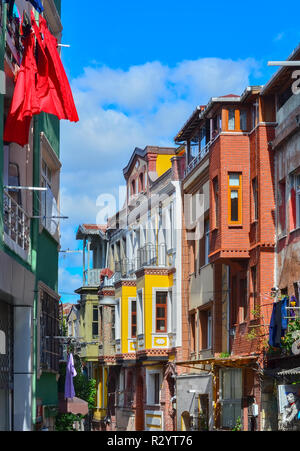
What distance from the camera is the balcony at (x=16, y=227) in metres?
17.8

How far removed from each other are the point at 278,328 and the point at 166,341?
18.5 m

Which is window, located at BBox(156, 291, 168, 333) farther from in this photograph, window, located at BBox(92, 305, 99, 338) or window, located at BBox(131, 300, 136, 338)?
window, located at BBox(92, 305, 99, 338)

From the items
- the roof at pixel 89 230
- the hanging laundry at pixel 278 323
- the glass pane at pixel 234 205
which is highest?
the roof at pixel 89 230

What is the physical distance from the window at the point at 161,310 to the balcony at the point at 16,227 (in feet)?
90.3

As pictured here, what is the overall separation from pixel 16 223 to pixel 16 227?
10 cm

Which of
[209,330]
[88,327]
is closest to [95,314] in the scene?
[88,327]

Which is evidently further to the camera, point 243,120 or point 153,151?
point 153,151

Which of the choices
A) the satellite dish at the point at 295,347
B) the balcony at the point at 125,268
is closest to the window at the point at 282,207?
the satellite dish at the point at 295,347

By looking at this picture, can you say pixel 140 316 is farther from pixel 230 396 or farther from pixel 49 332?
pixel 49 332

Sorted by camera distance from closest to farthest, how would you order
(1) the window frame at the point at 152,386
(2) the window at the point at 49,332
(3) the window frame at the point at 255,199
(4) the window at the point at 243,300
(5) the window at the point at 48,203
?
(2) the window at the point at 49,332, (5) the window at the point at 48,203, (3) the window frame at the point at 255,199, (4) the window at the point at 243,300, (1) the window frame at the point at 152,386

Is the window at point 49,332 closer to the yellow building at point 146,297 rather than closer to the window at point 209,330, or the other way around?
the window at point 209,330

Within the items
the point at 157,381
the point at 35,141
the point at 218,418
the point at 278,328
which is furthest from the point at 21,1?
the point at 157,381

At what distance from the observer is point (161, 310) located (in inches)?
1898

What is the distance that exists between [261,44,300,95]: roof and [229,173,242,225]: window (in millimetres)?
3463
